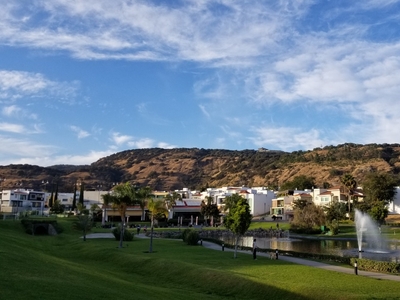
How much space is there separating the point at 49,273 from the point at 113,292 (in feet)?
11.8

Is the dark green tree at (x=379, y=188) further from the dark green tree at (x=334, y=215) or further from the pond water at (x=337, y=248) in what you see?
the pond water at (x=337, y=248)

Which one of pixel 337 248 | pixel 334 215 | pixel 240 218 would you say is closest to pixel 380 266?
pixel 240 218

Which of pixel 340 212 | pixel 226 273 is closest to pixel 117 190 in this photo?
pixel 226 273

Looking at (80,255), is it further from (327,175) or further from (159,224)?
(327,175)

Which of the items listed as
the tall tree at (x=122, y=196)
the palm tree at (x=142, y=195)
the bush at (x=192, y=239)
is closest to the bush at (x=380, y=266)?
the bush at (x=192, y=239)

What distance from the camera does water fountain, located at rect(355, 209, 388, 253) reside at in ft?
173

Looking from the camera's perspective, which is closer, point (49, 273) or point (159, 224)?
point (49, 273)

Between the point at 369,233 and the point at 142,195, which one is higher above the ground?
the point at 142,195

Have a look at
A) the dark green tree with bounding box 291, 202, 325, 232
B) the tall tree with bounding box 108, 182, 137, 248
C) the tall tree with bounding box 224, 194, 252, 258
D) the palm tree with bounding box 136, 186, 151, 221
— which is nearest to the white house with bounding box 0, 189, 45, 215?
the dark green tree with bounding box 291, 202, 325, 232

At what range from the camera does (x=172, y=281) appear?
25.0 m

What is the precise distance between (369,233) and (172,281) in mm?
51680

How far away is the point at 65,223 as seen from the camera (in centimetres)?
6856

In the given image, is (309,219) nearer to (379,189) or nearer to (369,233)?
(369,233)

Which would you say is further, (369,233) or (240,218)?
(369,233)
